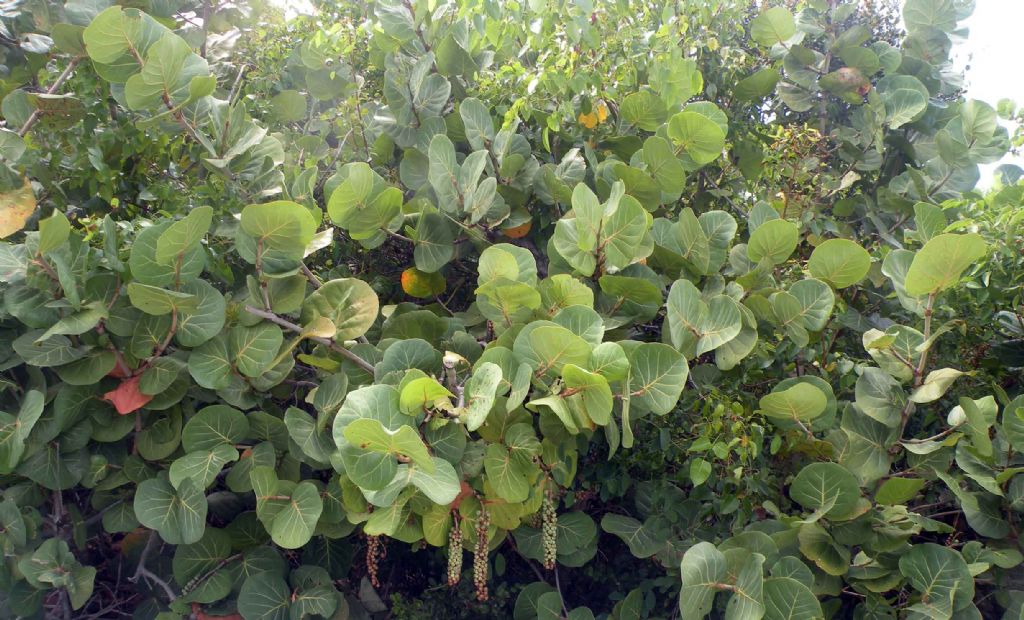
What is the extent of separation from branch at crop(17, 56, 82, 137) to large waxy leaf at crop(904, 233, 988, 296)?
2.14 metres

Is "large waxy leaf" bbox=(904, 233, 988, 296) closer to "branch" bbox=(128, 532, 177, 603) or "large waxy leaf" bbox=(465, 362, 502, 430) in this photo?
"large waxy leaf" bbox=(465, 362, 502, 430)

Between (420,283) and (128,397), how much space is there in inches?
32.6

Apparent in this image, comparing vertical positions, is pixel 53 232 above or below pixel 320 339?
above

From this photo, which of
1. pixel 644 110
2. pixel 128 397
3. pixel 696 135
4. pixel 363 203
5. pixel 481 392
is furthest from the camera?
pixel 644 110

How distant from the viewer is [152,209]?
7.21 feet

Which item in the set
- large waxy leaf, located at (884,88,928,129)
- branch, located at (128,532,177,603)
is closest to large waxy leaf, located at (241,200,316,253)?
branch, located at (128,532,177,603)

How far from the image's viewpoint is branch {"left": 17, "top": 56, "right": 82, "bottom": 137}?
75.9 inches

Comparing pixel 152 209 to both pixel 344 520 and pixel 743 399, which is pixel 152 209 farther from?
pixel 743 399

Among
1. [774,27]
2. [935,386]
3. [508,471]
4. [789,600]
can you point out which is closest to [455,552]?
[508,471]

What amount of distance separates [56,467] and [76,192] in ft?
2.50

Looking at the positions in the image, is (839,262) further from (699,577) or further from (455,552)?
(455,552)

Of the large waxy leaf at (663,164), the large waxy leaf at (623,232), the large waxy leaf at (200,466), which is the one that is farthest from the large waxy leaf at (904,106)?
the large waxy leaf at (200,466)

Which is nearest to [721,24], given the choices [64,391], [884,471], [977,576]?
[884,471]

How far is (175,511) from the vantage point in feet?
5.87
